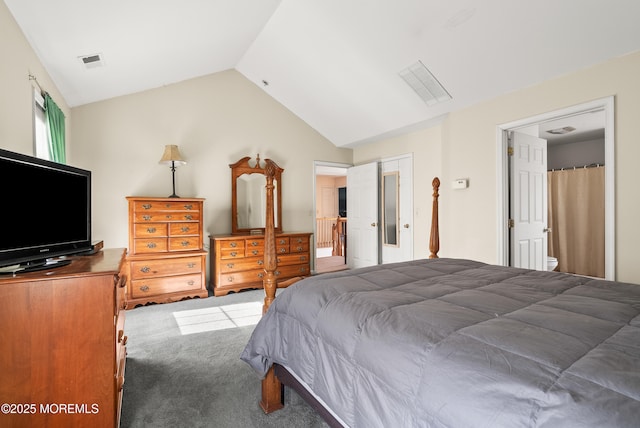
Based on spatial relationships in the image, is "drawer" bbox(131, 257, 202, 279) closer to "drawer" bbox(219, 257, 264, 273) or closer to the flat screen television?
"drawer" bbox(219, 257, 264, 273)

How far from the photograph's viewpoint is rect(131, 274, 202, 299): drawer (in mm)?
3686

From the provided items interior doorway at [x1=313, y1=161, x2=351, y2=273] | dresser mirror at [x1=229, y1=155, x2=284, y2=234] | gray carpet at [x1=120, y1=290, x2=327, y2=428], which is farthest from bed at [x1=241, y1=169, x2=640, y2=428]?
interior doorway at [x1=313, y1=161, x2=351, y2=273]

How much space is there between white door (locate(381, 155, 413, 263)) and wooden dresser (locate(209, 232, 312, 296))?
1.49 metres

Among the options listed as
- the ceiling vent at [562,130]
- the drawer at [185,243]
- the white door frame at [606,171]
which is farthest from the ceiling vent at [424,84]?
the drawer at [185,243]

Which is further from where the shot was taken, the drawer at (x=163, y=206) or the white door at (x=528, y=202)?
the drawer at (x=163, y=206)

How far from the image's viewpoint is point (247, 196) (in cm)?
491

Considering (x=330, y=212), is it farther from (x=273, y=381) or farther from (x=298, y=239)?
(x=273, y=381)

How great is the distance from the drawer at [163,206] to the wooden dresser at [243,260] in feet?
1.77

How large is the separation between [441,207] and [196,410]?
3.61 meters

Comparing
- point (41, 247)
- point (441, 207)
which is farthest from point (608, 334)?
point (441, 207)

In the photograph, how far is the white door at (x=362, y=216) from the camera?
5355 mm

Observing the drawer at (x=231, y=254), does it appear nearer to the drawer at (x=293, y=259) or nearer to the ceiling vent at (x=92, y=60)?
the drawer at (x=293, y=259)

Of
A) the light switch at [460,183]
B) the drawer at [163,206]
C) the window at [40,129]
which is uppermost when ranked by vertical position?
the window at [40,129]

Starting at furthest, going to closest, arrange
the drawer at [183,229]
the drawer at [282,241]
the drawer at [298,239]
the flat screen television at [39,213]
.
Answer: the drawer at [298,239]
the drawer at [282,241]
the drawer at [183,229]
the flat screen television at [39,213]
